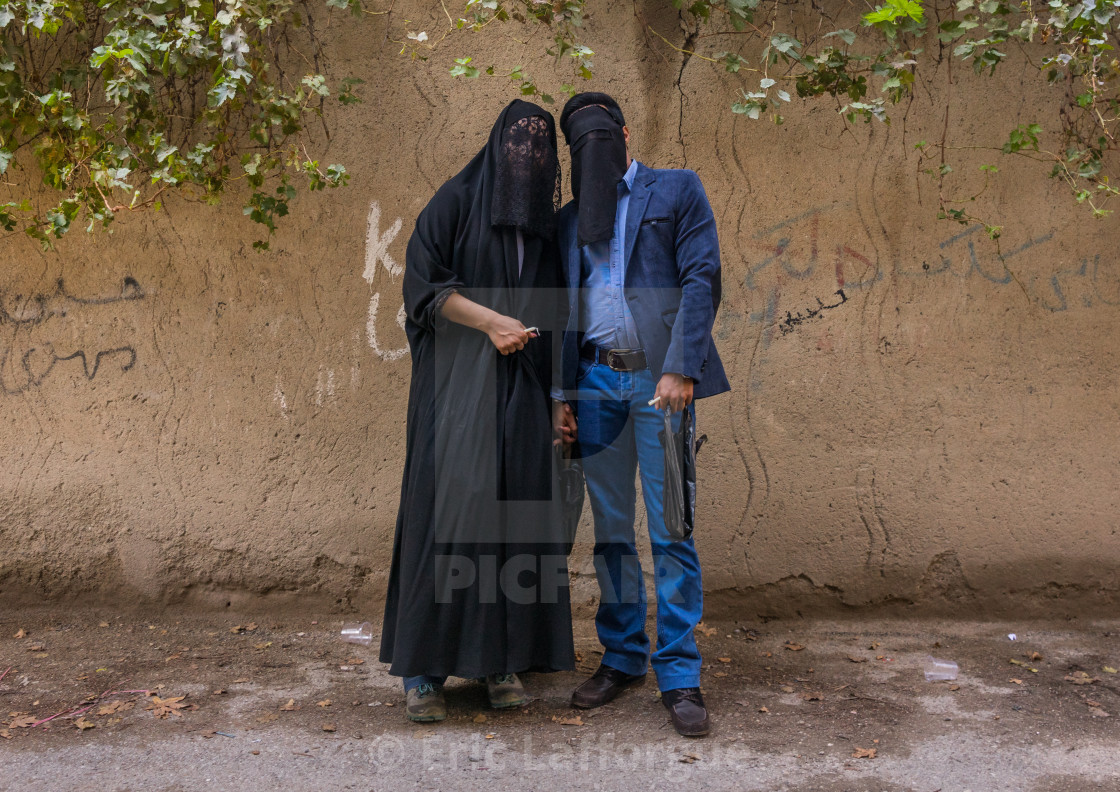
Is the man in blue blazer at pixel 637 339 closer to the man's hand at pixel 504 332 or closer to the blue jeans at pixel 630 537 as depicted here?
the blue jeans at pixel 630 537

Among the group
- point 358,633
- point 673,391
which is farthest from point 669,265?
point 358,633

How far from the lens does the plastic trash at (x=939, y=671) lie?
332 cm

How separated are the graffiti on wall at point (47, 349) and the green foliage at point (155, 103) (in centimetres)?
28

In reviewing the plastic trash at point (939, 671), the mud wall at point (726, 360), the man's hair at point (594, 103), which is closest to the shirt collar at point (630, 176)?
the man's hair at point (594, 103)

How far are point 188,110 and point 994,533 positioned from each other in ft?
12.3

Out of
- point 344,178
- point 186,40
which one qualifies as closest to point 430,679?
point 344,178

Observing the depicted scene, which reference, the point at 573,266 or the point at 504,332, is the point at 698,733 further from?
the point at 573,266

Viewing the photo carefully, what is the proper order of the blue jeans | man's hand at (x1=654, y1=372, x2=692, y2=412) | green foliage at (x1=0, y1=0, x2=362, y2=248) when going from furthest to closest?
green foliage at (x1=0, y1=0, x2=362, y2=248)
the blue jeans
man's hand at (x1=654, y1=372, x2=692, y2=412)

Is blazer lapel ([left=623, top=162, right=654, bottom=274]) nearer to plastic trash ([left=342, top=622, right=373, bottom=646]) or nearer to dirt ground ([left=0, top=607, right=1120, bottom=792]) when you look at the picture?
dirt ground ([left=0, top=607, right=1120, bottom=792])

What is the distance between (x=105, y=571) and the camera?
12.6 feet

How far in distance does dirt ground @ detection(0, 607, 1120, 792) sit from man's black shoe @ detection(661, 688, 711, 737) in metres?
0.04

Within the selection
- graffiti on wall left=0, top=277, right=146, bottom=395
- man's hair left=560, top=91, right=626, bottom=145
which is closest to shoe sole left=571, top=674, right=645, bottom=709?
man's hair left=560, top=91, right=626, bottom=145

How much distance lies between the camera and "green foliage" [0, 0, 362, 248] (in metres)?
3.16

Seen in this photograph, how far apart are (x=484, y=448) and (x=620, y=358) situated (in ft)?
1.72
